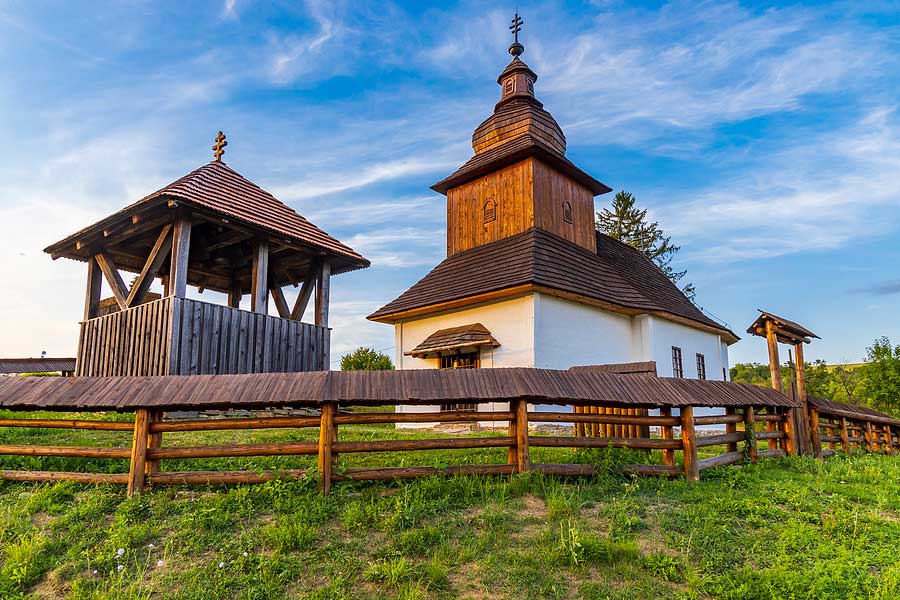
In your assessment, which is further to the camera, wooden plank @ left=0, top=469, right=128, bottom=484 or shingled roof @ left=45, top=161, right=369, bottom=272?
shingled roof @ left=45, top=161, right=369, bottom=272

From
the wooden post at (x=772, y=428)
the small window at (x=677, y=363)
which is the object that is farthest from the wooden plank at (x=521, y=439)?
the small window at (x=677, y=363)

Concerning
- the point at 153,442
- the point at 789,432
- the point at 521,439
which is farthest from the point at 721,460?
the point at 153,442

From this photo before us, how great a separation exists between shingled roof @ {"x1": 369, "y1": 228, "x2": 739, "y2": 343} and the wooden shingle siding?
449 cm

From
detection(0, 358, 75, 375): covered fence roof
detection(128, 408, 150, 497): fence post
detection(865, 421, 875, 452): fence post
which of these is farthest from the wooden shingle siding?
detection(0, 358, 75, 375): covered fence roof

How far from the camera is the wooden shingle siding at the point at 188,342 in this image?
1072 centimetres

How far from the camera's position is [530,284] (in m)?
13.8

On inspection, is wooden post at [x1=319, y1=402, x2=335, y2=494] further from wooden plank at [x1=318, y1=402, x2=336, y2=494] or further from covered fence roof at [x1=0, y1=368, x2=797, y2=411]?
covered fence roof at [x1=0, y1=368, x2=797, y2=411]

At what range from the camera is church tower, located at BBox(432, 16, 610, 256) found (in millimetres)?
17297

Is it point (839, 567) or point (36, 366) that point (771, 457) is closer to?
point (839, 567)

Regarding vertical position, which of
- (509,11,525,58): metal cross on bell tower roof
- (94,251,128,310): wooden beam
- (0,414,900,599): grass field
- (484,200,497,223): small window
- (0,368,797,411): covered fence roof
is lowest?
(0,414,900,599): grass field

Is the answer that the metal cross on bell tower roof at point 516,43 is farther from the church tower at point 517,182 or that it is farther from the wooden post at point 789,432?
the wooden post at point 789,432

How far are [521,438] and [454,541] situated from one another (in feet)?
5.36

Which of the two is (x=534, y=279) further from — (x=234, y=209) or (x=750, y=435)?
(x=234, y=209)

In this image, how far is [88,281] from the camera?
507 inches
